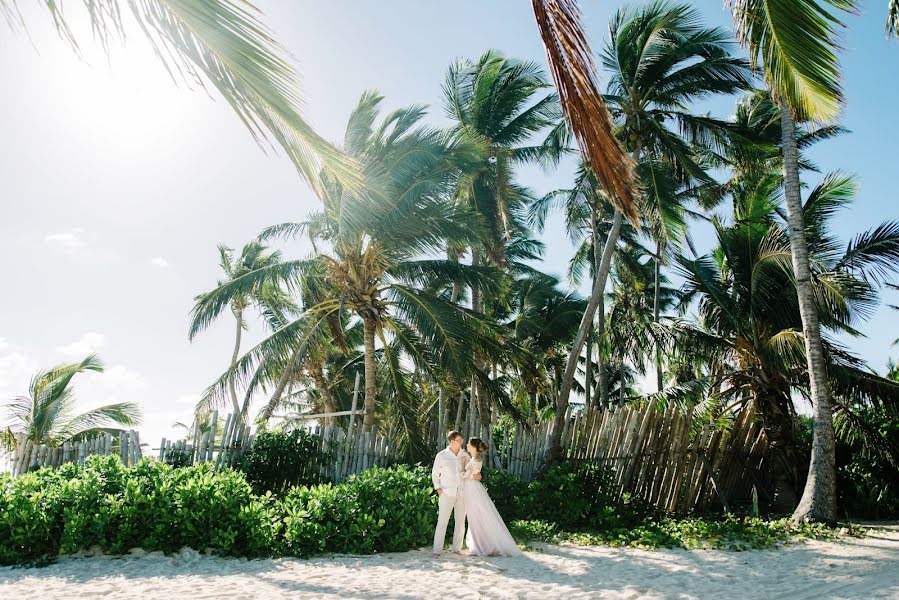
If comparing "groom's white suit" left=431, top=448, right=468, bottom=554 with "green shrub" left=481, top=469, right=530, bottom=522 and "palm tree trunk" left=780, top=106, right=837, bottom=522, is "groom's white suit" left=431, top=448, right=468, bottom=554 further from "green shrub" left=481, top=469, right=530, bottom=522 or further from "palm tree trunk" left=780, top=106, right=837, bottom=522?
"palm tree trunk" left=780, top=106, right=837, bottom=522

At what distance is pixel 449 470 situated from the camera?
24.6ft

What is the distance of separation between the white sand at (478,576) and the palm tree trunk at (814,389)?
214 cm

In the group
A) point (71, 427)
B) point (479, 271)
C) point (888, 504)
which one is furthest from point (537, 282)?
point (71, 427)

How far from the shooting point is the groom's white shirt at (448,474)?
7.44 m

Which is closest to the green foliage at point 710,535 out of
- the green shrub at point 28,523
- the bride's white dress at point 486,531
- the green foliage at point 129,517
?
the bride's white dress at point 486,531

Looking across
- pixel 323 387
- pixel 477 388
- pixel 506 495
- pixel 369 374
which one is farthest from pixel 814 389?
pixel 323 387

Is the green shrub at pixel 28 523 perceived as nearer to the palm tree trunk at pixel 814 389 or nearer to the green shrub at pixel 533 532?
the green shrub at pixel 533 532

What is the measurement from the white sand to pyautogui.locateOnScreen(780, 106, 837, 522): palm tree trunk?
2.14m

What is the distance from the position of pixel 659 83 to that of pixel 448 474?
31.7 ft

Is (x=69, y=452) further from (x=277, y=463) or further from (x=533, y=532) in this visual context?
(x=533, y=532)

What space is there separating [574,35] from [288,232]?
46.1 ft

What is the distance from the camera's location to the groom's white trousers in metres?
7.22

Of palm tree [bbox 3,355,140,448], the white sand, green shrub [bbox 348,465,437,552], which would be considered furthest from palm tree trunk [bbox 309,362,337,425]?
the white sand

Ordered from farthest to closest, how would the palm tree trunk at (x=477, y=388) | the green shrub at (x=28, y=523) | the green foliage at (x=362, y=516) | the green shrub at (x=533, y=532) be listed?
the palm tree trunk at (x=477, y=388)
the green shrub at (x=533, y=532)
the green foliage at (x=362, y=516)
the green shrub at (x=28, y=523)
